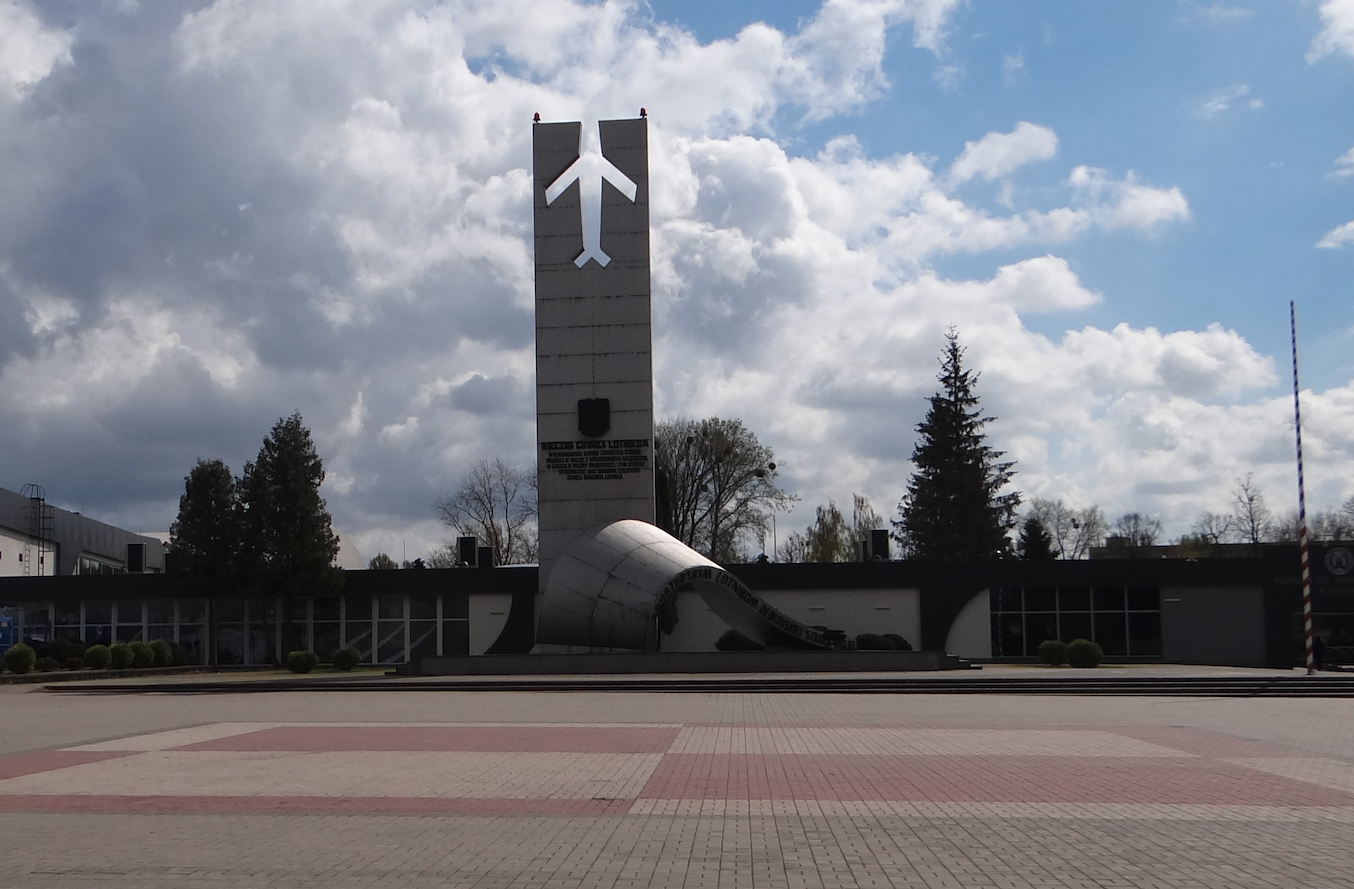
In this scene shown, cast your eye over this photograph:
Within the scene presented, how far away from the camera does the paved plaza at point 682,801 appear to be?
7223 millimetres

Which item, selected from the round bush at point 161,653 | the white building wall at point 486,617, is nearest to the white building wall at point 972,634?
the white building wall at point 486,617

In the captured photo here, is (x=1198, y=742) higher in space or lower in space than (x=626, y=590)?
lower

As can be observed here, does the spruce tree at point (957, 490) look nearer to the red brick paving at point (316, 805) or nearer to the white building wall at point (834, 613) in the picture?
the white building wall at point (834, 613)

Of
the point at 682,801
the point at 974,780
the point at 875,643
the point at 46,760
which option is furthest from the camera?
the point at 875,643

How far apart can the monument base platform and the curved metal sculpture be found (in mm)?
1522

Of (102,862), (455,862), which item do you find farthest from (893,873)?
(102,862)

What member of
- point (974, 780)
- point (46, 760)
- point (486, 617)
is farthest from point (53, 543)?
point (974, 780)

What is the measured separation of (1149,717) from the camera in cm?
1772

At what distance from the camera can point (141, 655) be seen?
36.6 metres

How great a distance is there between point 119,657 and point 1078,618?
29919 millimetres

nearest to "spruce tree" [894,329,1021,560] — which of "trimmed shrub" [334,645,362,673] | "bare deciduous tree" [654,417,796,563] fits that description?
"bare deciduous tree" [654,417,796,563]

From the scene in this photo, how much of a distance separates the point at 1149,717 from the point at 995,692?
6.37 m

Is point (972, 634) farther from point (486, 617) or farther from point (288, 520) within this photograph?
point (288, 520)

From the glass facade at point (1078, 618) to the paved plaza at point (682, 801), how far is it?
953 inches
